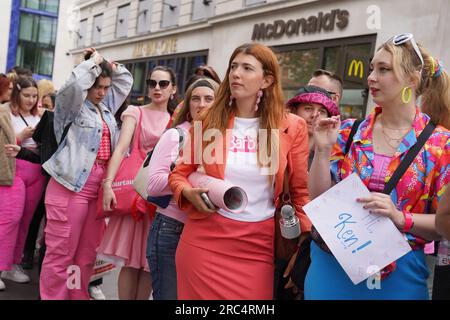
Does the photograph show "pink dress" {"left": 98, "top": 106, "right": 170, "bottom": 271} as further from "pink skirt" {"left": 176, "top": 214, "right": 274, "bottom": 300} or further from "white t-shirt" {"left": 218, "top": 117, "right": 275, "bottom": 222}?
"white t-shirt" {"left": 218, "top": 117, "right": 275, "bottom": 222}

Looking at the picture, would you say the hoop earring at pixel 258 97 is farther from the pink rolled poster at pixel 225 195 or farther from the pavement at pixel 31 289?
the pavement at pixel 31 289

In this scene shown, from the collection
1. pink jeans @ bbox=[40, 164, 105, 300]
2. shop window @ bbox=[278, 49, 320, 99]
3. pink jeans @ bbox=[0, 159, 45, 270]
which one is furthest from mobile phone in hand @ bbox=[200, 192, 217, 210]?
shop window @ bbox=[278, 49, 320, 99]

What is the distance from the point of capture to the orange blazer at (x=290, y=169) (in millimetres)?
2234

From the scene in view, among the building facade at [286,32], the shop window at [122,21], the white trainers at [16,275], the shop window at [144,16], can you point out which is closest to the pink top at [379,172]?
the white trainers at [16,275]

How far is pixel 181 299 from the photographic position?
92.6 inches

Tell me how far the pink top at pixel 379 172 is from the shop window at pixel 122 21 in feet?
62.4

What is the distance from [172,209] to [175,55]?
14401mm

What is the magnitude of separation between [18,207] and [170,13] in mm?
13655

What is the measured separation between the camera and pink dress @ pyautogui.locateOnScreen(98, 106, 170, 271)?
350 centimetres

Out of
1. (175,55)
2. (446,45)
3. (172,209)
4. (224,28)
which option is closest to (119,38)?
(175,55)

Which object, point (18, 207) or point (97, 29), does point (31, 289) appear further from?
point (97, 29)
